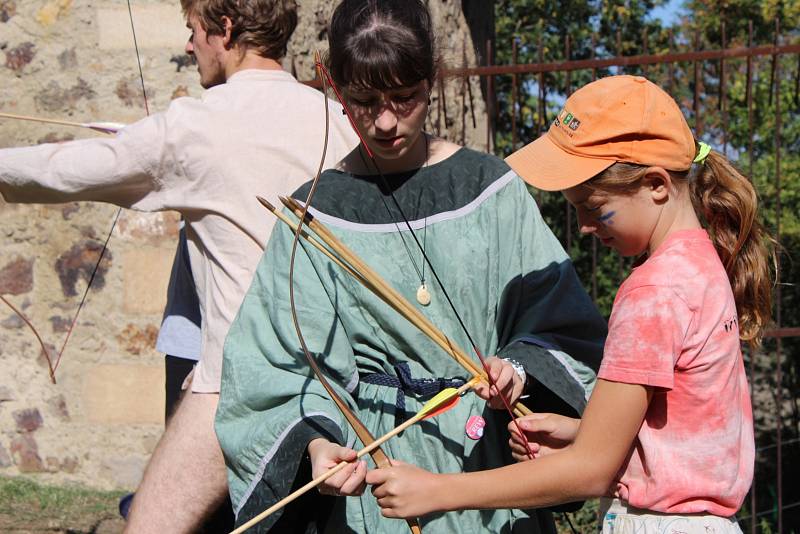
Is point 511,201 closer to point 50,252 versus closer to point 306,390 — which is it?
point 306,390

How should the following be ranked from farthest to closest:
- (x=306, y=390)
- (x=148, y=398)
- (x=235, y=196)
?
1. (x=148, y=398)
2. (x=235, y=196)
3. (x=306, y=390)

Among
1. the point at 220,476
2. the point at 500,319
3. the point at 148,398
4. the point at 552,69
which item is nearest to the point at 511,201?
the point at 500,319

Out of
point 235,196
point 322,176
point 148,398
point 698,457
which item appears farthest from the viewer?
point 148,398

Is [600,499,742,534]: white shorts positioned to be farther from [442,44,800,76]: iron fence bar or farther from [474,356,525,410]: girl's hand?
[442,44,800,76]: iron fence bar

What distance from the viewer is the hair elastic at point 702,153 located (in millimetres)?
1883

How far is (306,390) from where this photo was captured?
203 cm

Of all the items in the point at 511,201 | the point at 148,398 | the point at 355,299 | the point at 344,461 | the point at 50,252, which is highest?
the point at 511,201

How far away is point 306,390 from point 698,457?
2.35 feet

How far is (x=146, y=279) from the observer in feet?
13.6

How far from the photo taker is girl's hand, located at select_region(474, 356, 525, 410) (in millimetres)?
1915

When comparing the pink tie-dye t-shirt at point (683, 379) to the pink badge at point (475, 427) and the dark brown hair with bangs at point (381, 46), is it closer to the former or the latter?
the pink badge at point (475, 427)

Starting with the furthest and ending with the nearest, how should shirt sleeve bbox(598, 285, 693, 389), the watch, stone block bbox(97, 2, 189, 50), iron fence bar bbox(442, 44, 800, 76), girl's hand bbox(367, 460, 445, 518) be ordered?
stone block bbox(97, 2, 189, 50)
iron fence bar bbox(442, 44, 800, 76)
the watch
girl's hand bbox(367, 460, 445, 518)
shirt sleeve bbox(598, 285, 693, 389)

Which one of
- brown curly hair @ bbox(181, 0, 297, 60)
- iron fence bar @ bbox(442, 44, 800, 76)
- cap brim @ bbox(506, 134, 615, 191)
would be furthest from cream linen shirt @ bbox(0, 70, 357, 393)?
iron fence bar @ bbox(442, 44, 800, 76)

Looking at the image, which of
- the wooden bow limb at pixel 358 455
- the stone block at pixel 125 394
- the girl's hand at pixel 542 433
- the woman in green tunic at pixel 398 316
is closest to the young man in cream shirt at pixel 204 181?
the woman in green tunic at pixel 398 316
